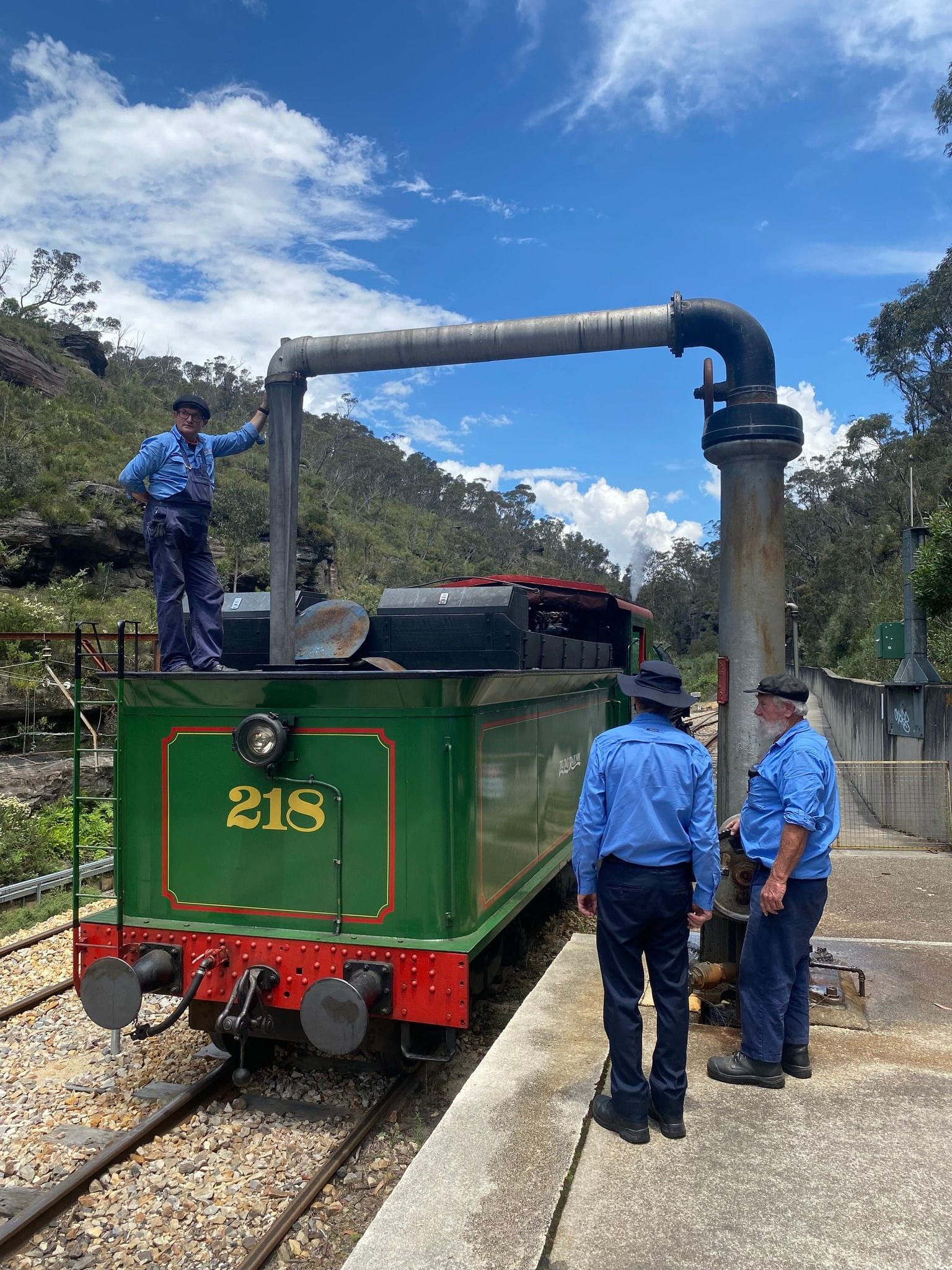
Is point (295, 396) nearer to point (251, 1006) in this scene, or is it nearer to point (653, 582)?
point (251, 1006)

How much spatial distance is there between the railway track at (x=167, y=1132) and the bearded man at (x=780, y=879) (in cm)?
168

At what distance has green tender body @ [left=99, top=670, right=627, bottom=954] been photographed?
13.6ft

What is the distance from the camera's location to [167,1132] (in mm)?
4289

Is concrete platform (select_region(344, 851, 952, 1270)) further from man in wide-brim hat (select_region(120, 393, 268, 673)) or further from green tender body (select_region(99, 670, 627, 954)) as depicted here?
man in wide-brim hat (select_region(120, 393, 268, 673))

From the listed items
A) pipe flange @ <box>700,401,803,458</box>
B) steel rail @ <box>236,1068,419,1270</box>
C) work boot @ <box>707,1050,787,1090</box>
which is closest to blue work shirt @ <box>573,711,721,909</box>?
work boot @ <box>707,1050,787,1090</box>

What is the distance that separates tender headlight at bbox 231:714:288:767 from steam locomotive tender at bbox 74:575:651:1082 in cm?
1

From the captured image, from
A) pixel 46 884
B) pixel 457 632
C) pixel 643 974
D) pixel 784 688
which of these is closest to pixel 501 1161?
pixel 643 974

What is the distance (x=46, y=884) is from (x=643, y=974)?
8399mm

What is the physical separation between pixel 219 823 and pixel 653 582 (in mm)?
68977

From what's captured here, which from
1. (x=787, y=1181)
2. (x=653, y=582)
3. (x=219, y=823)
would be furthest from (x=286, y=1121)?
(x=653, y=582)

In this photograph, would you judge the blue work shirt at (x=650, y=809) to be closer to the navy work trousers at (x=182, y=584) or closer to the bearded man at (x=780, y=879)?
the bearded man at (x=780, y=879)

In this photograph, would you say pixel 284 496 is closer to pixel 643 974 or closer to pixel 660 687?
pixel 660 687

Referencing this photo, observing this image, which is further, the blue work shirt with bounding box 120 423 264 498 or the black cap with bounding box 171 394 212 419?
the black cap with bounding box 171 394 212 419

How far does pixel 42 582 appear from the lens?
2752cm
